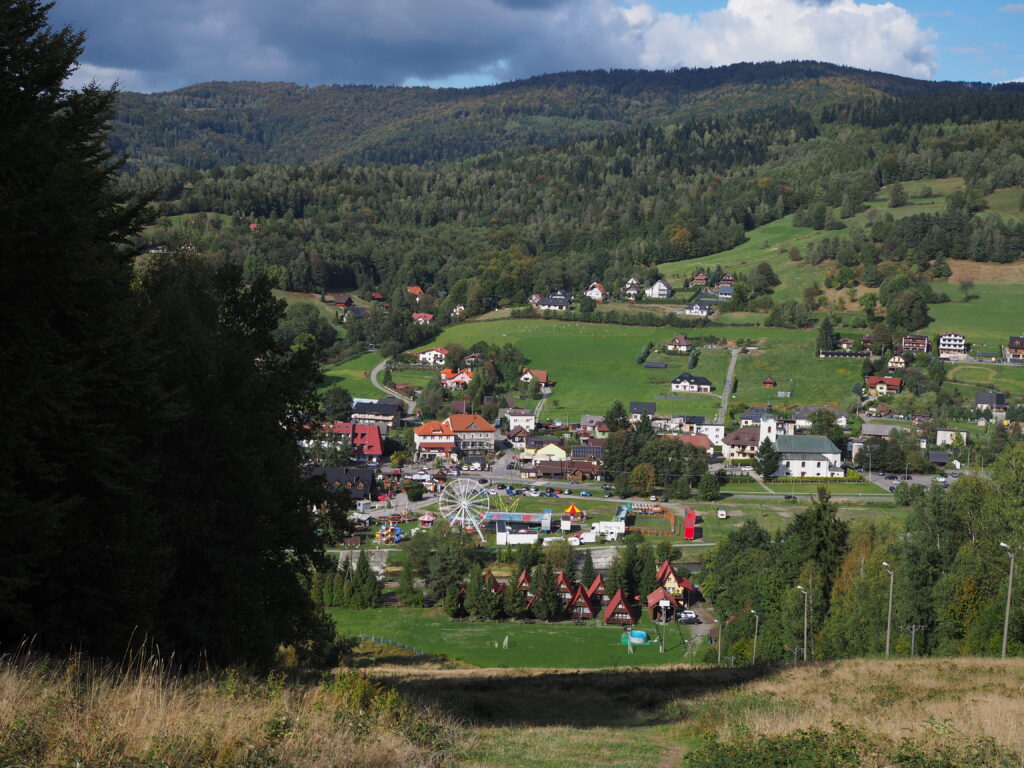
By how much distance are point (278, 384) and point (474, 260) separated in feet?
388

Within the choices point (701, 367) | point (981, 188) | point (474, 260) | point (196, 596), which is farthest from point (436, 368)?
point (196, 596)

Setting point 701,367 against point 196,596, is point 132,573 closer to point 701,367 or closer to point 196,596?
point 196,596

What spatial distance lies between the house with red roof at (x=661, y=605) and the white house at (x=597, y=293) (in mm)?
75090

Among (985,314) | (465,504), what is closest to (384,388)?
(465,504)

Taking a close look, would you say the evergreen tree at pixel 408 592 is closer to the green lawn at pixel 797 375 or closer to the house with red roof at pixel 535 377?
the green lawn at pixel 797 375

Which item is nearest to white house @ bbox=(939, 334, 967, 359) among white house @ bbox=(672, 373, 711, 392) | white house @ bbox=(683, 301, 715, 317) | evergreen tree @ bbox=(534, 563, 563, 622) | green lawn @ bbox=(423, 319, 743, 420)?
green lawn @ bbox=(423, 319, 743, 420)

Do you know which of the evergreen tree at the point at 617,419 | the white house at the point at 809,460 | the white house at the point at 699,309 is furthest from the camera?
the white house at the point at 699,309

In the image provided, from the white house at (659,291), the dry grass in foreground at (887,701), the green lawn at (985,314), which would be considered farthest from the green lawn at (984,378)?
the dry grass in foreground at (887,701)

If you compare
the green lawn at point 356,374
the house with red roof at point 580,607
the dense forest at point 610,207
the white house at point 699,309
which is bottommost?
the house with red roof at point 580,607

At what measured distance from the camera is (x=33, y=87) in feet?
29.7

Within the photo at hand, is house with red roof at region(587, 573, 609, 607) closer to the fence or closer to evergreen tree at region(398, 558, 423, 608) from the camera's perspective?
evergreen tree at region(398, 558, 423, 608)

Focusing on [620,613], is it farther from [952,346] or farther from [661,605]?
[952,346]

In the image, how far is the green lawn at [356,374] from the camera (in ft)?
275

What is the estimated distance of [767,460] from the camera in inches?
2451
